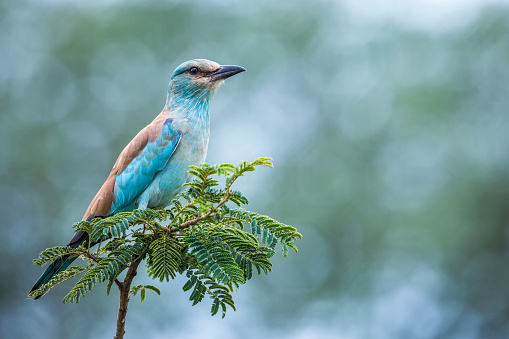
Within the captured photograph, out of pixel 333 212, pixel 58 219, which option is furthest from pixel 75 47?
pixel 333 212

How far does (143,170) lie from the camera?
13.1 feet

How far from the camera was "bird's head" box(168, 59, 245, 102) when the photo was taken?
453 centimetres

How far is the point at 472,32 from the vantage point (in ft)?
52.6

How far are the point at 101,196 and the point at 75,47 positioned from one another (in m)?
13.1

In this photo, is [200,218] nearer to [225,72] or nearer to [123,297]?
[123,297]

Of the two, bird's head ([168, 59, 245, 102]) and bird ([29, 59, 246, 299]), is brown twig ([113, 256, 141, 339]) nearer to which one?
bird ([29, 59, 246, 299])

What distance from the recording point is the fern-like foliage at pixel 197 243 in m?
2.70

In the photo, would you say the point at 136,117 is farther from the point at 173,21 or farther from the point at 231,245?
the point at 231,245

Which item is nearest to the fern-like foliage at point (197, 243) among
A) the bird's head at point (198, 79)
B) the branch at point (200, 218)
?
the branch at point (200, 218)

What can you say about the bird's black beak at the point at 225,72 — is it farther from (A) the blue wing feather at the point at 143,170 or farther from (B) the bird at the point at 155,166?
(A) the blue wing feather at the point at 143,170

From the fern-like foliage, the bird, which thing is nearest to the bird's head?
the bird

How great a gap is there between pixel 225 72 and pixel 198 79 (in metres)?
0.21

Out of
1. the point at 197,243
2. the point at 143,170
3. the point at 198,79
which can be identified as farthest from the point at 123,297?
the point at 198,79

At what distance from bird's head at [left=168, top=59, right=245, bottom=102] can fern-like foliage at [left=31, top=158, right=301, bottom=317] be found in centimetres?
175
